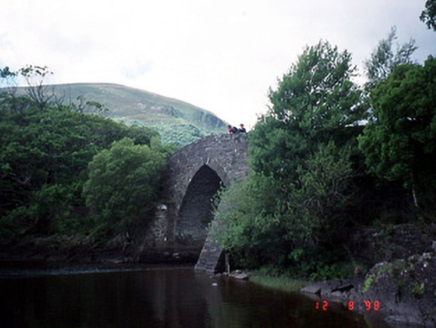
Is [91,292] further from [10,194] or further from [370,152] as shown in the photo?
[10,194]

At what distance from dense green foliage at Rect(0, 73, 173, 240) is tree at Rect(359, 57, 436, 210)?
1523cm

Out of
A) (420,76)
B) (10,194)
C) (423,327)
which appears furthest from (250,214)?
(10,194)

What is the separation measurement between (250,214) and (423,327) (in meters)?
7.97

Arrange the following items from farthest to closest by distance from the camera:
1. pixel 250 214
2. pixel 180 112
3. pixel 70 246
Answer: pixel 180 112, pixel 70 246, pixel 250 214

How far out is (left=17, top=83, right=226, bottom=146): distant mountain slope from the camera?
327 feet

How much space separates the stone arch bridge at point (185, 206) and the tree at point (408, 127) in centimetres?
1118

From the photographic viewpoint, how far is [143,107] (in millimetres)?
116625

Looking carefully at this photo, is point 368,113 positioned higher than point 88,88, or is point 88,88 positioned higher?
point 88,88

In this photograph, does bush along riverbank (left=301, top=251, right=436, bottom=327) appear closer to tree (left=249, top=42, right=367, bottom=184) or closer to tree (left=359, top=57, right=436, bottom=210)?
tree (left=359, top=57, right=436, bottom=210)

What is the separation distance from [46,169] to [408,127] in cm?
2404

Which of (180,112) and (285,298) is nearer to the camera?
(285,298)

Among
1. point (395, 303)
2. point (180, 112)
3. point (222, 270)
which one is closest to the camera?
point (395, 303)

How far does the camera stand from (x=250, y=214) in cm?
1484
